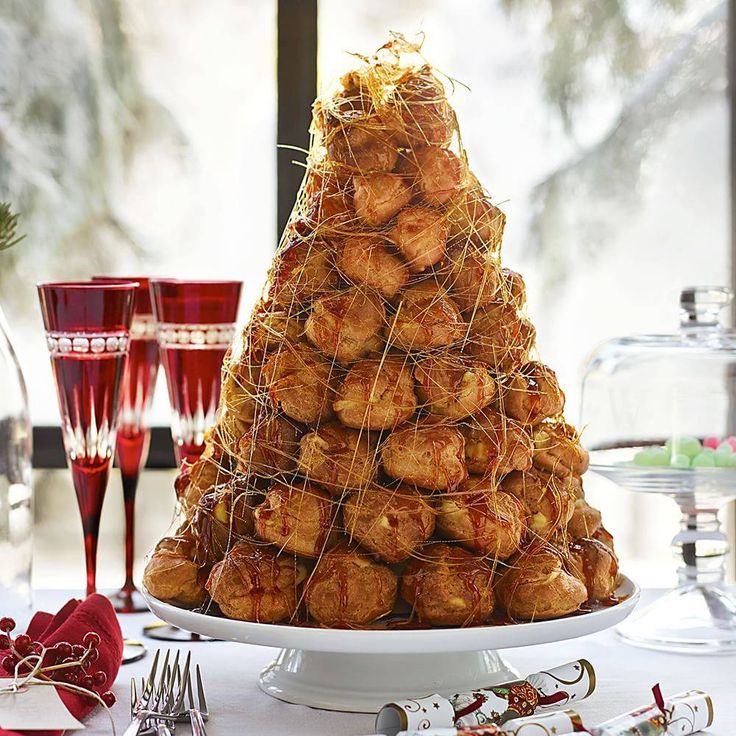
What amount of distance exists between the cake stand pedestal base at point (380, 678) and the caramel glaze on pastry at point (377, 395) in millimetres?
170

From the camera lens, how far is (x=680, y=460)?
1.13 meters

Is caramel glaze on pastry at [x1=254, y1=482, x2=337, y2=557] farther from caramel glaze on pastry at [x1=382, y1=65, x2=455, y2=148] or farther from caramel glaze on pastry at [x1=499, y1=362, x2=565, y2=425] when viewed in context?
caramel glaze on pastry at [x1=382, y1=65, x2=455, y2=148]

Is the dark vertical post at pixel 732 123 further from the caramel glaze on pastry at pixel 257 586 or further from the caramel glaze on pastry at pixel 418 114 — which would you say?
the caramel glaze on pastry at pixel 257 586

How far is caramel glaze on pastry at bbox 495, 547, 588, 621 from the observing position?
2.71 ft

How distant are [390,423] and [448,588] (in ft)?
0.39

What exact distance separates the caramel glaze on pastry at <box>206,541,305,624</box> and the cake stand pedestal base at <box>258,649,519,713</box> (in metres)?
0.06

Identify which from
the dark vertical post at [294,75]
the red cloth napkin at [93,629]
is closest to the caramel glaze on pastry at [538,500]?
the red cloth napkin at [93,629]

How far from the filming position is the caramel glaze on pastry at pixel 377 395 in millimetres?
820

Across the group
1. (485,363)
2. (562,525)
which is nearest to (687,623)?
(562,525)

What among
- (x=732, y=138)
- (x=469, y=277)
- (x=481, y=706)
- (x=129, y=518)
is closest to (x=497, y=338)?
(x=469, y=277)

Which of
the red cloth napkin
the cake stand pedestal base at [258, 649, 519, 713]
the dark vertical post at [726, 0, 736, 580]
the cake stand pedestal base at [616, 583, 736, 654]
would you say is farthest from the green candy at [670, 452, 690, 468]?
the dark vertical post at [726, 0, 736, 580]

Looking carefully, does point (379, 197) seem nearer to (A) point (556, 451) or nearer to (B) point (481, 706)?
(A) point (556, 451)

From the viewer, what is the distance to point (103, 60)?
87.2 inches

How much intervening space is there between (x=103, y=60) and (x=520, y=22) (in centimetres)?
78
